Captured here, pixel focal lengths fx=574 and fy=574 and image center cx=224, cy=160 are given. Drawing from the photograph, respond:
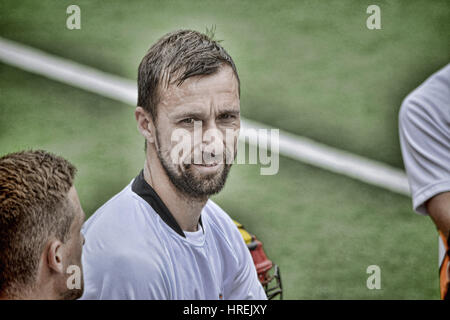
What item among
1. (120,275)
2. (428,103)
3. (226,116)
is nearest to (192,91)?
(226,116)

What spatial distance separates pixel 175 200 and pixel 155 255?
0.88ft

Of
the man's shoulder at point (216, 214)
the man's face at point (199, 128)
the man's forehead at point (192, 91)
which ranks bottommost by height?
the man's shoulder at point (216, 214)

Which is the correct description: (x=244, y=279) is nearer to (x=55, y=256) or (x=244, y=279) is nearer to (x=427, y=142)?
(x=55, y=256)

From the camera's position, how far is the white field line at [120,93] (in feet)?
9.48

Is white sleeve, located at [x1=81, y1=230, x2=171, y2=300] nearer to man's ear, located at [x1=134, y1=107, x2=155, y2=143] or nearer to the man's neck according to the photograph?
the man's neck

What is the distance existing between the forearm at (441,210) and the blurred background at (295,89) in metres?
0.69

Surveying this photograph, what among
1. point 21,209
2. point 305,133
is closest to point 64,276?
point 21,209

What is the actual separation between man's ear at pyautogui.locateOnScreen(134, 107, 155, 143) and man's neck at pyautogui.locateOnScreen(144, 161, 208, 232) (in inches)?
5.0

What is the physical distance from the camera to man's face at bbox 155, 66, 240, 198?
2.55 m

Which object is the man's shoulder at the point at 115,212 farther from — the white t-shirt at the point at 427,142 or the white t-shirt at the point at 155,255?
the white t-shirt at the point at 427,142

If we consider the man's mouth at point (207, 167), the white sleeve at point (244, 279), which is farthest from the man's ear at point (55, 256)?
the white sleeve at point (244, 279)

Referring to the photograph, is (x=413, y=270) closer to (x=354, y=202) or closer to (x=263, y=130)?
(x=354, y=202)

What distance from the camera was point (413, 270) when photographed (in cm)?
285

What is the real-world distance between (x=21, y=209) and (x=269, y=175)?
4.01 ft
